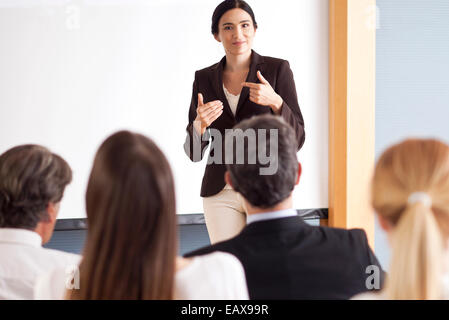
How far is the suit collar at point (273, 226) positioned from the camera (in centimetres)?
118

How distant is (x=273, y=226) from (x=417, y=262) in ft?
1.23

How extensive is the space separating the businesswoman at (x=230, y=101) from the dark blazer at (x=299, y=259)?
95cm

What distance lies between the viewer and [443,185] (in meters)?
0.94

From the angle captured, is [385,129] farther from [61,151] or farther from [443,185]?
[443,185]

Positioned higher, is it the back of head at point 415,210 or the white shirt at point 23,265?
the back of head at point 415,210

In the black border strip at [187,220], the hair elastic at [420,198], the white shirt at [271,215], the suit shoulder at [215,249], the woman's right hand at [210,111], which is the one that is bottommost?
the black border strip at [187,220]

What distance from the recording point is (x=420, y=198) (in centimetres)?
92

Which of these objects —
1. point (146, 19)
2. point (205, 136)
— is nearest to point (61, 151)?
point (146, 19)

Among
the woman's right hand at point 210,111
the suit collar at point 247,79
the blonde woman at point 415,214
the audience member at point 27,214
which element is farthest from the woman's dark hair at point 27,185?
the suit collar at point 247,79

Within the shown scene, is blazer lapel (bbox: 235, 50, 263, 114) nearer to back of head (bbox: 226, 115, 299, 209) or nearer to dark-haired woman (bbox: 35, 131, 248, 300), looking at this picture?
back of head (bbox: 226, 115, 299, 209)

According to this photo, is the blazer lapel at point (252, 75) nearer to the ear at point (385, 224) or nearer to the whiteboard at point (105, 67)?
the whiteboard at point (105, 67)

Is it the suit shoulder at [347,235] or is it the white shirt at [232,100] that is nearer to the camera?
the suit shoulder at [347,235]

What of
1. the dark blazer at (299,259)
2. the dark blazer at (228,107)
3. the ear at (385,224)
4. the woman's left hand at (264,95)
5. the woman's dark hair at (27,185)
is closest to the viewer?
the ear at (385,224)

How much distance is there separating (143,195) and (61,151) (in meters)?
2.43
